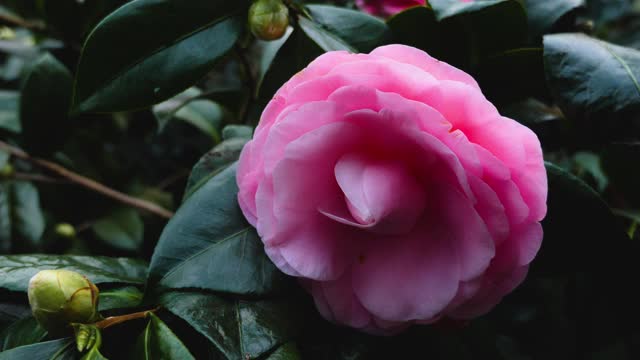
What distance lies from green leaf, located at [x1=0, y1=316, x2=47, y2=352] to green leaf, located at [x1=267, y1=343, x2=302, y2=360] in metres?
0.23

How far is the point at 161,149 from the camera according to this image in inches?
55.0

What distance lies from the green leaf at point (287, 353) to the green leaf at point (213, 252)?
56 millimetres

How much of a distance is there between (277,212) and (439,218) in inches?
6.0

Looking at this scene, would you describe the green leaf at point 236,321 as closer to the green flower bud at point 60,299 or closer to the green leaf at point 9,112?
the green flower bud at point 60,299

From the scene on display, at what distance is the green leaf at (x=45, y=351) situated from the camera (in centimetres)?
50

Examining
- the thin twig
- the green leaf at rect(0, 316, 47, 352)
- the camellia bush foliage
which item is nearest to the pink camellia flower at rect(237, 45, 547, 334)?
the camellia bush foliage

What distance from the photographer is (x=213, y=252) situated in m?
0.56

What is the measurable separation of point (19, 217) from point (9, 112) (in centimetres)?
20

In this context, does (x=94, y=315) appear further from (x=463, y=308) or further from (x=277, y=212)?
(x=463, y=308)

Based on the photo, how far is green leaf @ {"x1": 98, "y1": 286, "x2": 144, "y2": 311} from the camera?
553mm

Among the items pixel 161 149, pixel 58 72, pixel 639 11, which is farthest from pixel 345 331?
pixel 639 11

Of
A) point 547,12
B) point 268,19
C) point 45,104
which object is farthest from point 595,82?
point 45,104

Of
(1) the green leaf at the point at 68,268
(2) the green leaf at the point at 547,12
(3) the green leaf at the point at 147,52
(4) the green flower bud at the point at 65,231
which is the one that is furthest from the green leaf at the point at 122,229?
(2) the green leaf at the point at 547,12

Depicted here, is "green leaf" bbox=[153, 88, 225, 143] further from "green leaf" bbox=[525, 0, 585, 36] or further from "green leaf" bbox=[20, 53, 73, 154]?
"green leaf" bbox=[525, 0, 585, 36]
